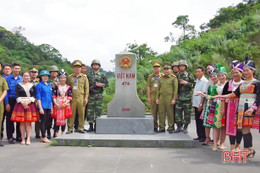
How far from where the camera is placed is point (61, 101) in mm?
6352

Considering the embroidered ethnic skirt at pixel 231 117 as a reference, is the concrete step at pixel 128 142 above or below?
below

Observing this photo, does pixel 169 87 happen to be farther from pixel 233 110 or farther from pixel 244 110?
pixel 244 110

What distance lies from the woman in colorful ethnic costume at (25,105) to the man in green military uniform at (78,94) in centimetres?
89

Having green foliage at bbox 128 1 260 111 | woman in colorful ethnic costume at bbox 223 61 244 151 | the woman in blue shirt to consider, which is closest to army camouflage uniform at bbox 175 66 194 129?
woman in colorful ethnic costume at bbox 223 61 244 151

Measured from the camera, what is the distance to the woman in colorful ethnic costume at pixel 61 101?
20.7 feet

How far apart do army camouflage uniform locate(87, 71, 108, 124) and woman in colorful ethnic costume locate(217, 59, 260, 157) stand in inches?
131

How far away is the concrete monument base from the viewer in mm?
6426

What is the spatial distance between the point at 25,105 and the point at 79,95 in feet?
4.15

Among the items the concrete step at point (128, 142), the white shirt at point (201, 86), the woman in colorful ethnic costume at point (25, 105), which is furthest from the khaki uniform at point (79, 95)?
the white shirt at point (201, 86)

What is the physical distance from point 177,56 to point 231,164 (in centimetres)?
1125

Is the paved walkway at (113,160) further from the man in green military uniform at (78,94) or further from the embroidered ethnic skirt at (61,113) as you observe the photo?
the man in green military uniform at (78,94)

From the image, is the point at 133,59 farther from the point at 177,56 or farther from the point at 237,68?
the point at 177,56

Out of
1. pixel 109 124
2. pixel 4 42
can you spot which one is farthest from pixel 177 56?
pixel 4 42

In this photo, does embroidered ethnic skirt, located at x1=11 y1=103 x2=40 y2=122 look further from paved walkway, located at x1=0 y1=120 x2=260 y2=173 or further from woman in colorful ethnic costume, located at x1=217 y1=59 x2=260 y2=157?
woman in colorful ethnic costume, located at x1=217 y1=59 x2=260 y2=157
